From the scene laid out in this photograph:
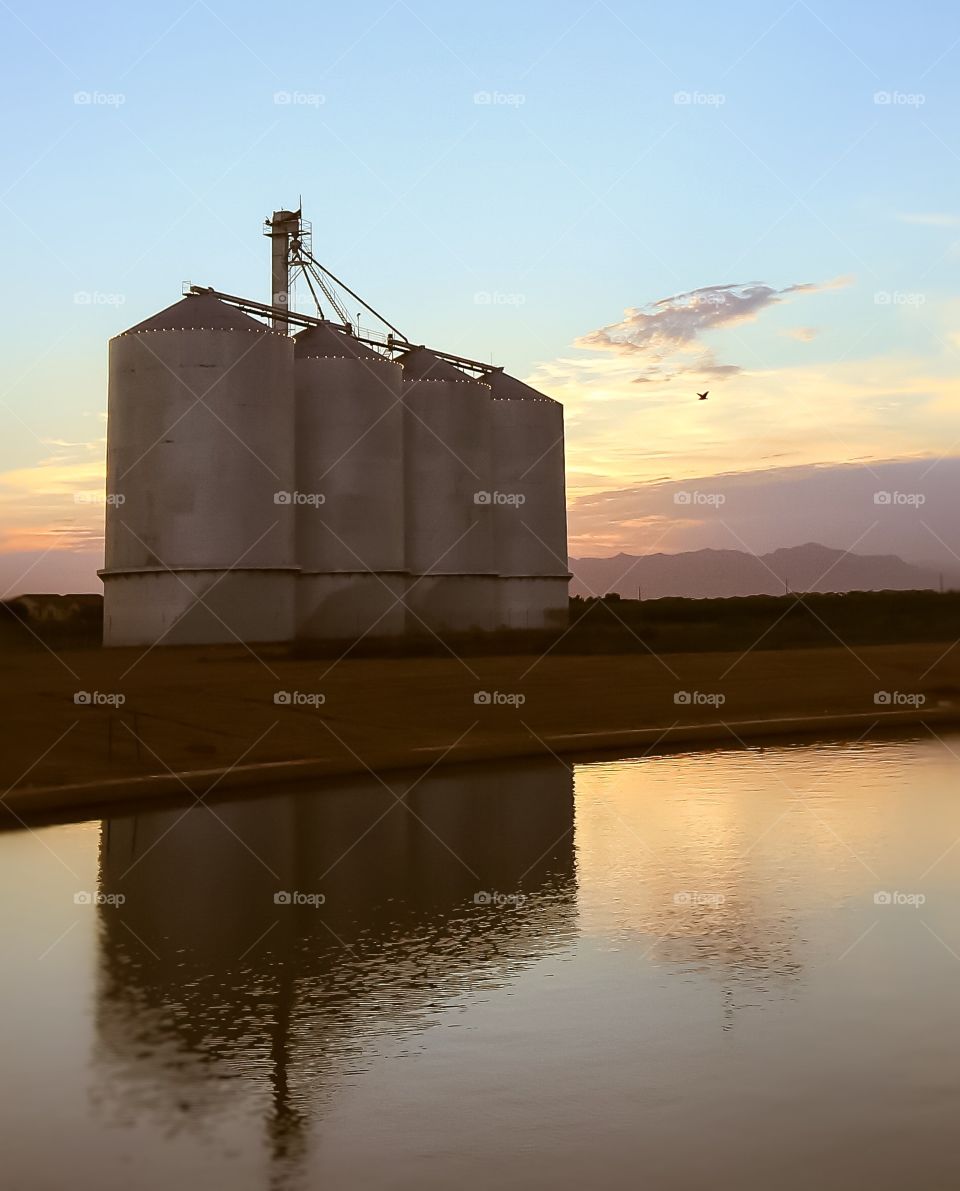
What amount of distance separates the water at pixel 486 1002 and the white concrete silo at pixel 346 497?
31764 mm

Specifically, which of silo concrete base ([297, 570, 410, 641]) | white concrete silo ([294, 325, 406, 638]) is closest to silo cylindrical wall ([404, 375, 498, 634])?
silo concrete base ([297, 570, 410, 641])

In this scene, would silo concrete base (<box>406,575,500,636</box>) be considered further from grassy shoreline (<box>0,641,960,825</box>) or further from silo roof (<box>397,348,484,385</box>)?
silo roof (<box>397,348,484,385</box>)

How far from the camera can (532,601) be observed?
59188mm

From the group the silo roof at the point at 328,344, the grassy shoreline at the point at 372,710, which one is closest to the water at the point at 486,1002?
the grassy shoreline at the point at 372,710

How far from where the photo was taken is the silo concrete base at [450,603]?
52.6m

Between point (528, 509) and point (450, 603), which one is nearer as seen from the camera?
point (450, 603)

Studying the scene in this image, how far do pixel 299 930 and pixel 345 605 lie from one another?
3779 centimetres

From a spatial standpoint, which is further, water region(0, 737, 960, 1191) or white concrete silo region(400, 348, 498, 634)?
white concrete silo region(400, 348, 498, 634)

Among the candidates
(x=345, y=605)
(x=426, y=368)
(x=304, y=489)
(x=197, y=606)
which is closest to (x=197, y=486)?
(x=197, y=606)

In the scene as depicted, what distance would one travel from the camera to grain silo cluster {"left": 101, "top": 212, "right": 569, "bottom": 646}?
147 feet

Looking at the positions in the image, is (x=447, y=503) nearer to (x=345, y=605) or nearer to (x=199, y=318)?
(x=345, y=605)

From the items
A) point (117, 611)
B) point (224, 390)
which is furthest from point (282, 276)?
point (117, 611)

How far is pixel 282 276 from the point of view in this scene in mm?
56969

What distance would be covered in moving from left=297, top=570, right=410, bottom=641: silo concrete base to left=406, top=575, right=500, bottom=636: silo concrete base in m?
2.06
